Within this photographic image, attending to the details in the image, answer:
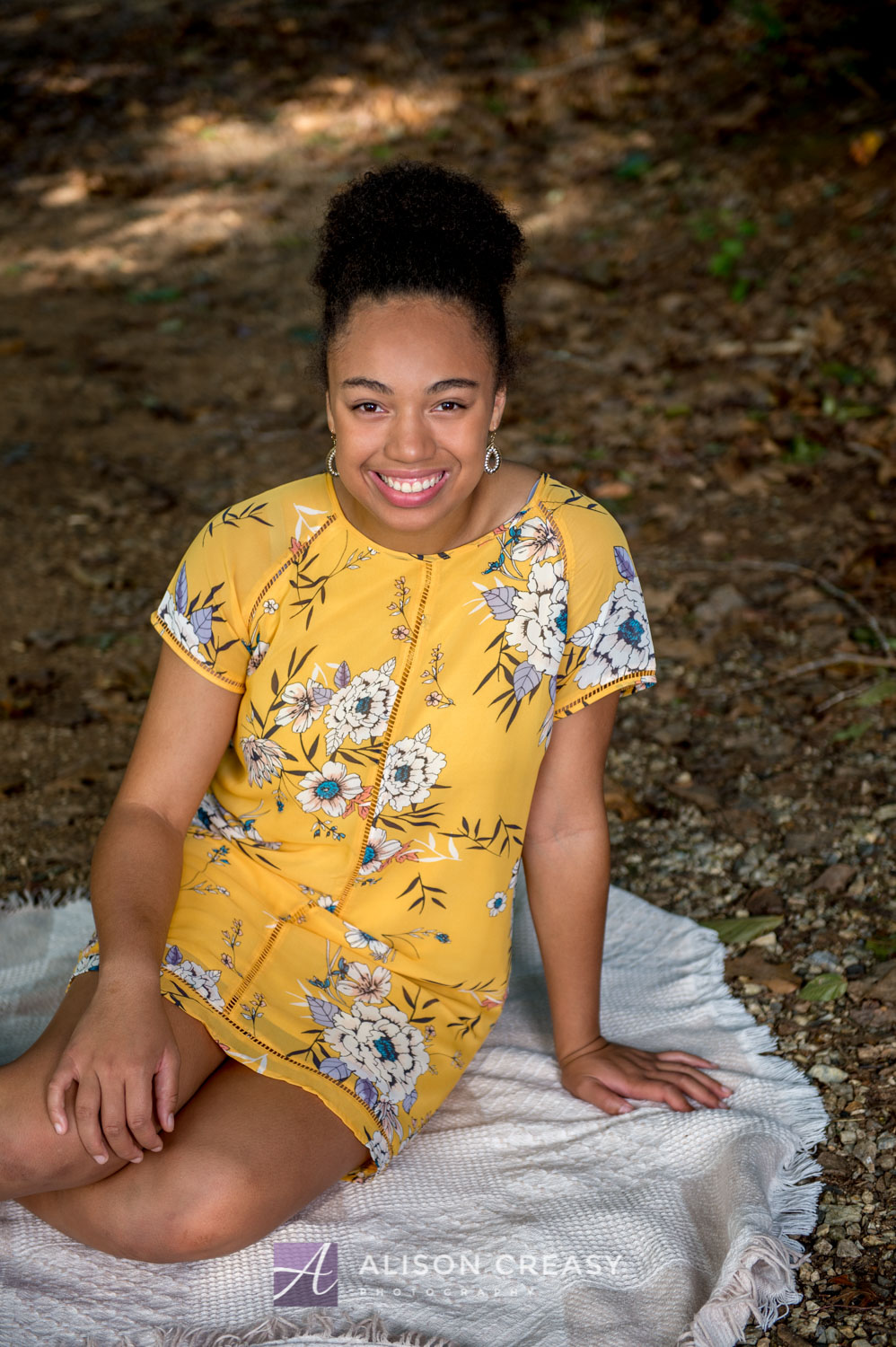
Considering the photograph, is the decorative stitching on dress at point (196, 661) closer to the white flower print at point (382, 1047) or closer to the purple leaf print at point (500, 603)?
the purple leaf print at point (500, 603)

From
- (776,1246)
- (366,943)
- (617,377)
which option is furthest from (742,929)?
(617,377)

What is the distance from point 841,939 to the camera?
8.39 feet

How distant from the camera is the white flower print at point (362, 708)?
200 cm

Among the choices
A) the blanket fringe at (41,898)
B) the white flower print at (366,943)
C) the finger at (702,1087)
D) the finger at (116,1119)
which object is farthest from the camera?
the blanket fringe at (41,898)

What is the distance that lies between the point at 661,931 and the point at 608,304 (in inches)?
150

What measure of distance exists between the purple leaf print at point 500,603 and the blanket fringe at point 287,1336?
1.08 meters

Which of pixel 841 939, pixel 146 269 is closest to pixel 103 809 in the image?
pixel 841 939

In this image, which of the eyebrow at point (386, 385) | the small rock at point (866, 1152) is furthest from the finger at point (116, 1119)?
the small rock at point (866, 1152)

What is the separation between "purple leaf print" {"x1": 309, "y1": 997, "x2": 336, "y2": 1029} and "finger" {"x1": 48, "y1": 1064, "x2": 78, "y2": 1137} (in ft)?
1.35

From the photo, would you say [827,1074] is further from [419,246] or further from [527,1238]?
[419,246]

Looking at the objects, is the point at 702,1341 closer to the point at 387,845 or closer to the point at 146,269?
the point at 387,845

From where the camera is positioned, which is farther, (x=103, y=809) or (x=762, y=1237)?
(x=103, y=809)

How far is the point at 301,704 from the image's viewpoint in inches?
79.3

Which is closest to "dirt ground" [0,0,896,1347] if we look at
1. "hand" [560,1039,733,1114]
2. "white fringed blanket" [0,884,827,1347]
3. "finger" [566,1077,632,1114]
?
"white fringed blanket" [0,884,827,1347]
